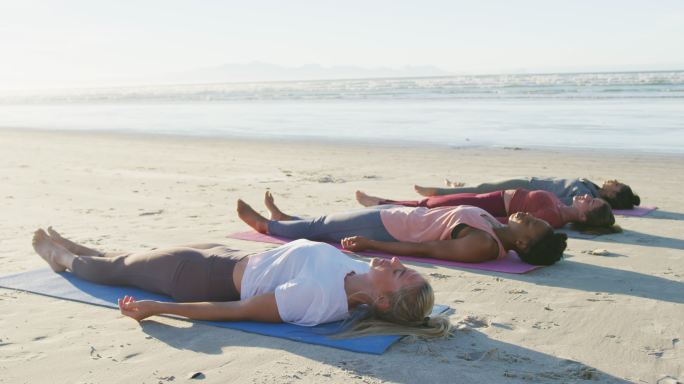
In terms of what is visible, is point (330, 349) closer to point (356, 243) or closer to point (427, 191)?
point (356, 243)

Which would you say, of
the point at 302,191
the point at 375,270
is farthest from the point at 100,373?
the point at 302,191

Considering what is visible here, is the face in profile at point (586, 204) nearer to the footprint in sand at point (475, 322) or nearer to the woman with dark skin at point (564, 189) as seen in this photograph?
the woman with dark skin at point (564, 189)

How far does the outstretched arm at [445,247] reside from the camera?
5359 millimetres

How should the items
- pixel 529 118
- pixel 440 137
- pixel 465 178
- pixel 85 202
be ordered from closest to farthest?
pixel 85 202 < pixel 465 178 < pixel 440 137 < pixel 529 118

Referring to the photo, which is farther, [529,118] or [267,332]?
[529,118]

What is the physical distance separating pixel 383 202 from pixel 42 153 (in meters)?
8.87

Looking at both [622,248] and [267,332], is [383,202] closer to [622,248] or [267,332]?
[622,248]

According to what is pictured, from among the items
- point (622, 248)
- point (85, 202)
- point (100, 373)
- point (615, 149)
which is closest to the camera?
point (100, 373)

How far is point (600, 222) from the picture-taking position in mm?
6566

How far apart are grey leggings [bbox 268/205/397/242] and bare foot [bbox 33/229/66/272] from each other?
1902mm

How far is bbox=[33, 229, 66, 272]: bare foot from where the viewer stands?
5023 millimetres

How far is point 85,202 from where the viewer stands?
8.15m

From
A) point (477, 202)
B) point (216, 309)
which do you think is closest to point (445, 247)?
point (477, 202)

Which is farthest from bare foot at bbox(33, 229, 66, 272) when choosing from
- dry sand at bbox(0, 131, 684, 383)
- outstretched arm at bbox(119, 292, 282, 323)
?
outstretched arm at bbox(119, 292, 282, 323)
